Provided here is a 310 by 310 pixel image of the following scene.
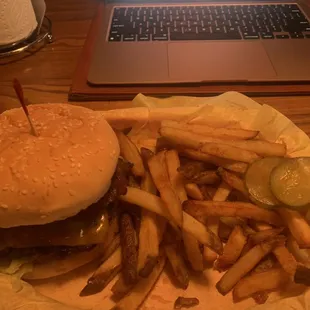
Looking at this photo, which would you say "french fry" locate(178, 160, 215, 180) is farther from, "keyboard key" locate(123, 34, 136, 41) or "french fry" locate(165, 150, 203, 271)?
"keyboard key" locate(123, 34, 136, 41)

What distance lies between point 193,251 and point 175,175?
246mm

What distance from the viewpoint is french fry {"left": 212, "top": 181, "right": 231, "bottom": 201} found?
4.75 feet

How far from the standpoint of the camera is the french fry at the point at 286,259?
4.29 feet

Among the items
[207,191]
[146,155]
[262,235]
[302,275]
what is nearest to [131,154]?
[146,155]


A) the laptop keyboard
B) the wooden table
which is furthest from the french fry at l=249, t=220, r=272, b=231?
the laptop keyboard

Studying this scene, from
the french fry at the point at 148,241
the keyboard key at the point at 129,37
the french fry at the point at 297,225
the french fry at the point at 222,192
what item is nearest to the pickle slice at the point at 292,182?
the french fry at the point at 297,225

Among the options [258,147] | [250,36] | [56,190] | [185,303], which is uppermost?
[56,190]

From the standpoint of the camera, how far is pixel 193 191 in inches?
57.1

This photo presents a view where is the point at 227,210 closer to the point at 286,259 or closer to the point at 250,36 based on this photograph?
the point at 286,259

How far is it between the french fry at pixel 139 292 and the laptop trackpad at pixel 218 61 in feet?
2.99

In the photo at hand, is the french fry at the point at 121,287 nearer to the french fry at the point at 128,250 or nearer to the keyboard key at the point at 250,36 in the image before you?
the french fry at the point at 128,250

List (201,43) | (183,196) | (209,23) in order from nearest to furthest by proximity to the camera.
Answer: (183,196), (201,43), (209,23)

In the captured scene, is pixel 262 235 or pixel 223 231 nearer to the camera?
pixel 262 235

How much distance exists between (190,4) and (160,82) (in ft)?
2.75
